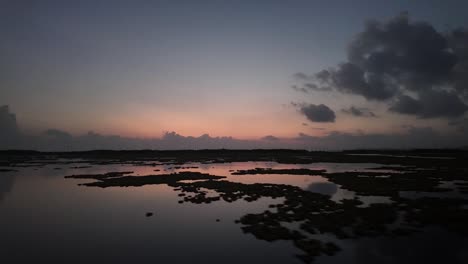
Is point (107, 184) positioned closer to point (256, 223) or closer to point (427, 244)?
point (256, 223)

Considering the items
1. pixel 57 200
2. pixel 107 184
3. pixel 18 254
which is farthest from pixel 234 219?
pixel 107 184

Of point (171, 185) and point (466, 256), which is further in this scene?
point (171, 185)

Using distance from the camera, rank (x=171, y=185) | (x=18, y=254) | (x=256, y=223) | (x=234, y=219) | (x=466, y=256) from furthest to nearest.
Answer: (x=171, y=185), (x=234, y=219), (x=256, y=223), (x=18, y=254), (x=466, y=256)

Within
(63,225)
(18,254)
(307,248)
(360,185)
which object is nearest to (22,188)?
(63,225)

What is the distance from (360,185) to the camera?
42.0m

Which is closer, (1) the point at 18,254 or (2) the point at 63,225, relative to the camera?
(1) the point at 18,254

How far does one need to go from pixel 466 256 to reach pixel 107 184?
146ft

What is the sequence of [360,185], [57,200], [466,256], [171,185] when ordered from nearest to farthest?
[466,256], [57,200], [360,185], [171,185]

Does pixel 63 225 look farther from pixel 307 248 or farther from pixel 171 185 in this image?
pixel 171 185

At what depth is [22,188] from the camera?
4262cm

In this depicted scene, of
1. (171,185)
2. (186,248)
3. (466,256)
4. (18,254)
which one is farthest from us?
(171,185)

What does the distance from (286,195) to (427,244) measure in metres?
Answer: 17.9

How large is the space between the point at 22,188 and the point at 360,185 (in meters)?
49.3

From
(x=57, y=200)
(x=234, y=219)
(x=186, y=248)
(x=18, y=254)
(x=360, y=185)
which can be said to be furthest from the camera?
(x=360, y=185)
